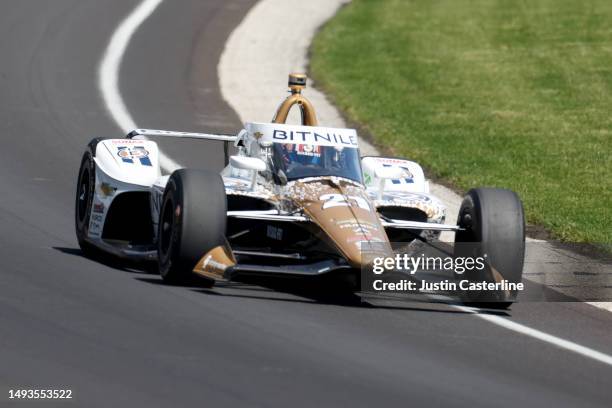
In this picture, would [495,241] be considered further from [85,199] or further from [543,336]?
[85,199]

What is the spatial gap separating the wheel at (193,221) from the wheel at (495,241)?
213 centimetres

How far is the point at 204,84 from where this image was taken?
24.7 metres

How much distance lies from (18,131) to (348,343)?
10863 millimetres

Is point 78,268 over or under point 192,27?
under

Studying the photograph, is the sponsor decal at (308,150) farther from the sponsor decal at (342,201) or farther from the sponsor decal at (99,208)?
the sponsor decal at (99,208)

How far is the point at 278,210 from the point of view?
41.4ft

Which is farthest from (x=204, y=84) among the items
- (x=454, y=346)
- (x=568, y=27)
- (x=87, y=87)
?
(x=454, y=346)

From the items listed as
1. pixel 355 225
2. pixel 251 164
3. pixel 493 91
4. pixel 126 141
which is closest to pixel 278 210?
pixel 251 164

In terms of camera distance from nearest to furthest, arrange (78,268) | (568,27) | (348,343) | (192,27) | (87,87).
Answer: (348,343)
(78,268)
(87,87)
(192,27)
(568,27)

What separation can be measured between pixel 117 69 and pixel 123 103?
2.76 metres

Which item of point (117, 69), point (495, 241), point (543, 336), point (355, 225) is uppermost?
point (117, 69)

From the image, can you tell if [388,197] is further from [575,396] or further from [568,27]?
[568,27]

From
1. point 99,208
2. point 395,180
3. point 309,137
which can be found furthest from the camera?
point 395,180

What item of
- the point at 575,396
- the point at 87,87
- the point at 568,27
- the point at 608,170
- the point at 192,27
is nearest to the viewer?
the point at 575,396
